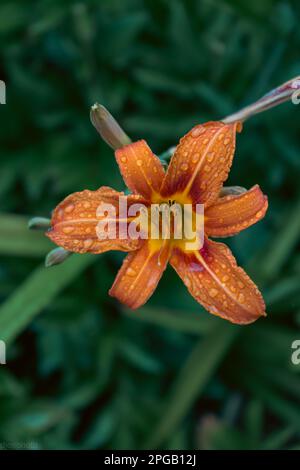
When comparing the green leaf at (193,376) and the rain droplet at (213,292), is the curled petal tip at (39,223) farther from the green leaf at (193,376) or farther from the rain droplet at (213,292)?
the green leaf at (193,376)

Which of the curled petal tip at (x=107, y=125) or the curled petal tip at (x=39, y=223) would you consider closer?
the curled petal tip at (x=107, y=125)

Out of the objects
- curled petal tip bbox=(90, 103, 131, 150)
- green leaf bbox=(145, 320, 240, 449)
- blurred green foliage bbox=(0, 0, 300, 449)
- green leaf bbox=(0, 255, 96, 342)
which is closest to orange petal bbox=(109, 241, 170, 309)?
curled petal tip bbox=(90, 103, 131, 150)

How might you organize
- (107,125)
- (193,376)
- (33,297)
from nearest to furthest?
(107,125)
(33,297)
(193,376)

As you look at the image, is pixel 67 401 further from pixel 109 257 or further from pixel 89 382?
pixel 109 257

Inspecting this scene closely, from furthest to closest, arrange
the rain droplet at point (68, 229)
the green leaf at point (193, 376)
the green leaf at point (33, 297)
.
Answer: the green leaf at point (193, 376) < the green leaf at point (33, 297) < the rain droplet at point (68, 229)

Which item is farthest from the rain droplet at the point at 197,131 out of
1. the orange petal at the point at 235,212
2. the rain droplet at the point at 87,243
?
the rain droplet at the point at 87,243

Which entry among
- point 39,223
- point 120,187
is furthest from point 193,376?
point 39,223

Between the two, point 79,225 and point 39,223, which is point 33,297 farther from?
point 79,225
